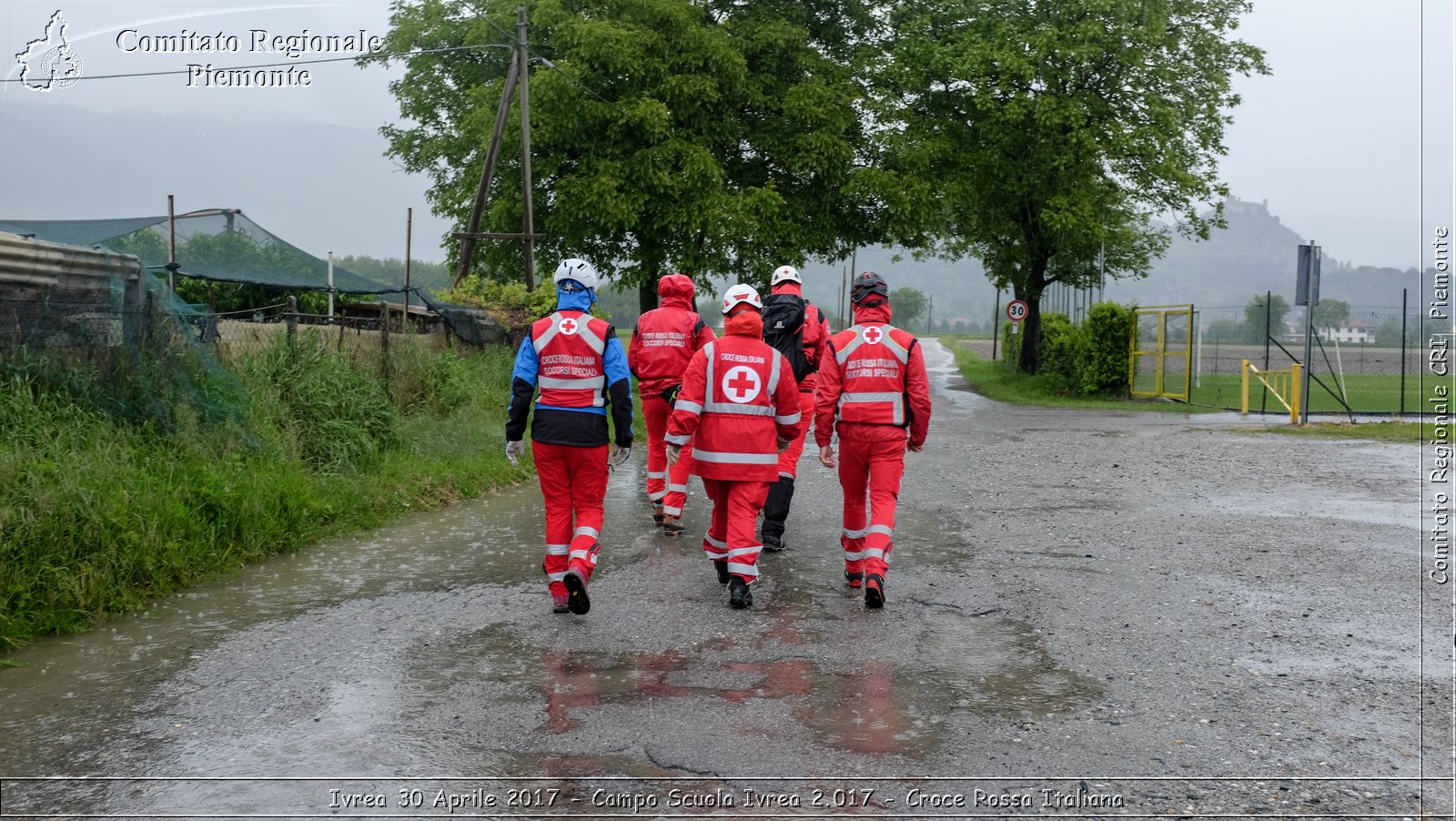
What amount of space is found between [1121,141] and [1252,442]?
1544cm

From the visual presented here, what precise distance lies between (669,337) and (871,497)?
275 centimetres

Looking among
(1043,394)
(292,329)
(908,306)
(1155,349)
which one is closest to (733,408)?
(292,329)

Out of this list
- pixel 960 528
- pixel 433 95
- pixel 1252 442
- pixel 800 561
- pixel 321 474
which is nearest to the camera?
pixel 800 561

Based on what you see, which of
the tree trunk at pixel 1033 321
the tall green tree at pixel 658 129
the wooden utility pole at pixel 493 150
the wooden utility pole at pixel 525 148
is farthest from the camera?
the tree trunk at pixel 1033 321

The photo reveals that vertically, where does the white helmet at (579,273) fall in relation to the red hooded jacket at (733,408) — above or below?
above

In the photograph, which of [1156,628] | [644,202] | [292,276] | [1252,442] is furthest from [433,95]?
[1156,628]

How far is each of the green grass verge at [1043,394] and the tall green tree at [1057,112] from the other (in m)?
3.68

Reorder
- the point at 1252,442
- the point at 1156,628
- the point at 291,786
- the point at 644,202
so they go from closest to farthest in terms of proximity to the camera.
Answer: the point at 291,786
the point at 1156,628
the point at 1252,442
the point at 644,202

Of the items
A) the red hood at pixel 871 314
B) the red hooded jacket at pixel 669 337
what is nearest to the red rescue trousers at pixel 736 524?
the red hood at pixel 871 314

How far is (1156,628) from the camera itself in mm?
6430

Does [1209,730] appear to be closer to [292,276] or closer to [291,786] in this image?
[291,786]

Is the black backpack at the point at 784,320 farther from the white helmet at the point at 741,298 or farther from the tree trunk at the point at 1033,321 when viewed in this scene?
the tree trunk at the point at 1033,321

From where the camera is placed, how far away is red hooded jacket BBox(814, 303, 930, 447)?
7.34 m

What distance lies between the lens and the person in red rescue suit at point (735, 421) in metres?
7.16
